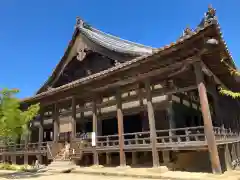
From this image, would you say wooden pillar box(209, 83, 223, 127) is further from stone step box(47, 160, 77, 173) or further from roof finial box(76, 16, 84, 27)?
roof finial box(76, 16, 84, 27)

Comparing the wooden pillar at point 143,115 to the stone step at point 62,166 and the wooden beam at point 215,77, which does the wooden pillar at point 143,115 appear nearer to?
the wooden beam at point 215,77

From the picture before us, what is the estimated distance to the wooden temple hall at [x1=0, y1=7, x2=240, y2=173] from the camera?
10.4 meters

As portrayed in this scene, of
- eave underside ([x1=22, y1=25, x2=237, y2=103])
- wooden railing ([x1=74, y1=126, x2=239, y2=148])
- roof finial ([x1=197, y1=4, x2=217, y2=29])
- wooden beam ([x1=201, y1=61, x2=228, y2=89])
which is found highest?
roof finial ([x1=197, y1=4, x2=217, y2=29])

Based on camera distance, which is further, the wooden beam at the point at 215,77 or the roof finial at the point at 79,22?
the roof finial at the point at 79,22

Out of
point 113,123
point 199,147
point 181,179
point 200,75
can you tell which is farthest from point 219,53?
point 113,123

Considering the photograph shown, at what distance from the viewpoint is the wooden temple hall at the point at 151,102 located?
34.0 feet

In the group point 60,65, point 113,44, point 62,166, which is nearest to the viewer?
point 62,166

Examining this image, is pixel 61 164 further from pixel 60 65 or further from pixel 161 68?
pixel 161 68

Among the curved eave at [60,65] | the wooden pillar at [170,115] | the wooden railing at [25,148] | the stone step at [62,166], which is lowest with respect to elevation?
the stone step at [62,166]

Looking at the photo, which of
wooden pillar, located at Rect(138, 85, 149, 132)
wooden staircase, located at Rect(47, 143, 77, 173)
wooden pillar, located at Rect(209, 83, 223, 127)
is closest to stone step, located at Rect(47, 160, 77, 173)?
wooden staircase, located at Rect(47, 143, 77, 173)

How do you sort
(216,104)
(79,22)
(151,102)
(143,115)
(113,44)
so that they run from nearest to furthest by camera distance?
(151,102) < (216,104) < (143,115) < (113,44) < (79,22)

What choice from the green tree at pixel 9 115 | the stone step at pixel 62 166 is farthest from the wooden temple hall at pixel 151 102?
the green tree at pixel 9 115

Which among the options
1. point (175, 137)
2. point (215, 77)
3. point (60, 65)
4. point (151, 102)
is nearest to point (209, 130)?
point (175, 137)

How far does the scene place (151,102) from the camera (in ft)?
39.8
